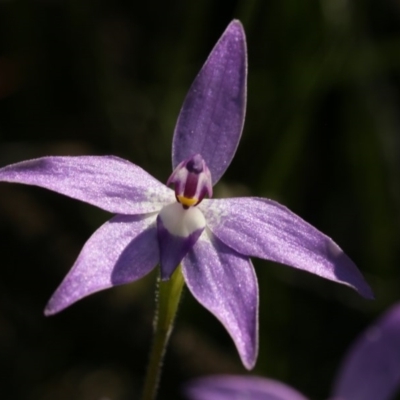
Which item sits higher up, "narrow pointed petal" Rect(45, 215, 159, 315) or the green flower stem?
"narrow pointed petal" Rect(45, 215, 159, 315)

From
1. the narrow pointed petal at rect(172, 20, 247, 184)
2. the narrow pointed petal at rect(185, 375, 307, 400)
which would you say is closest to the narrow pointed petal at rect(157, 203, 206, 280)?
the narrow pointed petal at rect(172, 20, 247, 184)

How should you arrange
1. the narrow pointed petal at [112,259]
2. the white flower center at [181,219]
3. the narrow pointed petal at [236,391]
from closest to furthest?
the narrow pointed petal at [112,259]
the white flower center at [181,219]
the narrow pointed petal at [236,391]

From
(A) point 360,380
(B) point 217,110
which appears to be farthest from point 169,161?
(B) point 217,110

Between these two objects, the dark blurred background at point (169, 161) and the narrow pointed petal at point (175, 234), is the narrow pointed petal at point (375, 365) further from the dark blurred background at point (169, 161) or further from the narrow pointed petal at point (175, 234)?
the narrow pointed petal at point (175, 234)

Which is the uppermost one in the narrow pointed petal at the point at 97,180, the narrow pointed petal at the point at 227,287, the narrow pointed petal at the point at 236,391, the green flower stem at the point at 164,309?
the narrow pointed petal at the point at 97,180

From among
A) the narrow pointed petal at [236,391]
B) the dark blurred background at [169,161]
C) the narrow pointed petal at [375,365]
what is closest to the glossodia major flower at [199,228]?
the narrow pointed petal at [236,391]

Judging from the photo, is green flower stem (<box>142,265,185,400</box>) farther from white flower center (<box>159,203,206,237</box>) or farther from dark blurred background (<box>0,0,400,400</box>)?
dark blurred background (<box>0,0,400,400</box>)
